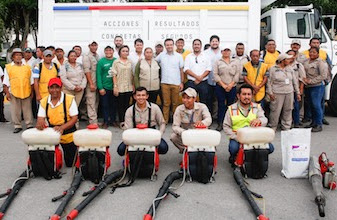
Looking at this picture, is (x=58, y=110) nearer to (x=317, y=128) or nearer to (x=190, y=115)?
(x=190, y=115)

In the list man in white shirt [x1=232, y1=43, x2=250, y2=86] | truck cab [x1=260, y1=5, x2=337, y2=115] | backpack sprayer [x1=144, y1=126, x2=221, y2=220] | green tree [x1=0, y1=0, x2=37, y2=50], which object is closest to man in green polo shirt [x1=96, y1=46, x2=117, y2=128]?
man in white shirt [x1=232, y1=43, x2=250, y2=86]

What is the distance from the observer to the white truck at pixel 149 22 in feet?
25.0

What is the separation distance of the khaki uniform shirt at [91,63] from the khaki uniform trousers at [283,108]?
3.46 m

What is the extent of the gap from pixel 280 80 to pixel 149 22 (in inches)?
114

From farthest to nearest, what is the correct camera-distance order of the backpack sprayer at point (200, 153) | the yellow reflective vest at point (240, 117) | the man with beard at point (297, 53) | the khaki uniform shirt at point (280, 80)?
the man with beard at point (297, 53), the khaki uniform shirt at point (280, 80), the yellow reflective vest at point (240, 117), the backpack sprayer at point (200, 153)

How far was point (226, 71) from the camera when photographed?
6.88m

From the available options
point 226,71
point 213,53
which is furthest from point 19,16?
point 226,71

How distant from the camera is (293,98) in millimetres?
6934

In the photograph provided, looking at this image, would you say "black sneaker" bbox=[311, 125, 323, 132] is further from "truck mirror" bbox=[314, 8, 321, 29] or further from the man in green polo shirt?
the man in green polo shirt

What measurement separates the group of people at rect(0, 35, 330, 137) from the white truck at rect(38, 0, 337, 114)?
15.3 inches

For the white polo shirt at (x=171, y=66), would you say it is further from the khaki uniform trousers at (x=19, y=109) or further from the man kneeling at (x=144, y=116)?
the khaki uniform trousers at (x=19, y=109)

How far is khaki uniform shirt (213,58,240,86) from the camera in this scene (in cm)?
688

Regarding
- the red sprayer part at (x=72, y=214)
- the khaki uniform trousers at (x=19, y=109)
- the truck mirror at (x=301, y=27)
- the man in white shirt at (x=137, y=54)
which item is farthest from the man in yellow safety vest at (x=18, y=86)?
the truck mirror at (x=301, y=27)

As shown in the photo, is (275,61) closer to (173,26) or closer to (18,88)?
(173,26)
